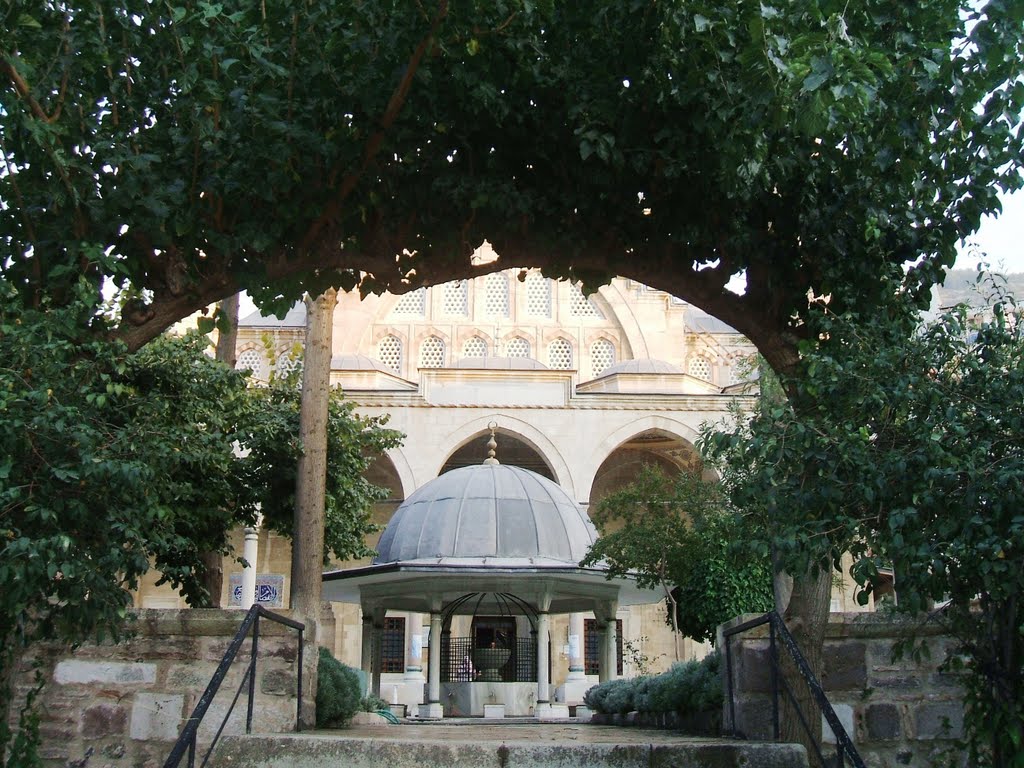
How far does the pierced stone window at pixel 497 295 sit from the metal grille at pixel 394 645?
1021 cm

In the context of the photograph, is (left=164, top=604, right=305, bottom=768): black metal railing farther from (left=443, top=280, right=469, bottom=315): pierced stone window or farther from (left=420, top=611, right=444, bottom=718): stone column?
(left=443, top=280, right=469, bottom=315): pierced stone window

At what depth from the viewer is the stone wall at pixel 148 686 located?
637cm

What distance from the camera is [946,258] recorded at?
5.75 metres

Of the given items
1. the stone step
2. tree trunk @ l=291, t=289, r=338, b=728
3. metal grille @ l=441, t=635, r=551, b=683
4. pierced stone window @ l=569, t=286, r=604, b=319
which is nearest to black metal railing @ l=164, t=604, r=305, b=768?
the stone step

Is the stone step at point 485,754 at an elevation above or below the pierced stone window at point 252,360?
below

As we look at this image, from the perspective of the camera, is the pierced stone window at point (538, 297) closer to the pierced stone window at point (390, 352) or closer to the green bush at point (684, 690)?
the pierced stone window at point (390, 352)

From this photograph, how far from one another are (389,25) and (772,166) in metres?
2.04

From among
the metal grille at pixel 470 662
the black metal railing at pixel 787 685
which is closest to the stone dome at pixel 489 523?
the metal grille at pixel 470 662

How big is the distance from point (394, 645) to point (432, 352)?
927cm

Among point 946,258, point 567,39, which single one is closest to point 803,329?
point 946,258

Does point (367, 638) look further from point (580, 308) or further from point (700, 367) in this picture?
point (700, 367)

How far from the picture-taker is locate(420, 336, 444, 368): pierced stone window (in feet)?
113

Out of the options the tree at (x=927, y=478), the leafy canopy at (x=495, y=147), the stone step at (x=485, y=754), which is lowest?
the stone step at (x=485, y=754)

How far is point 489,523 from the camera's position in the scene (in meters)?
14.0
